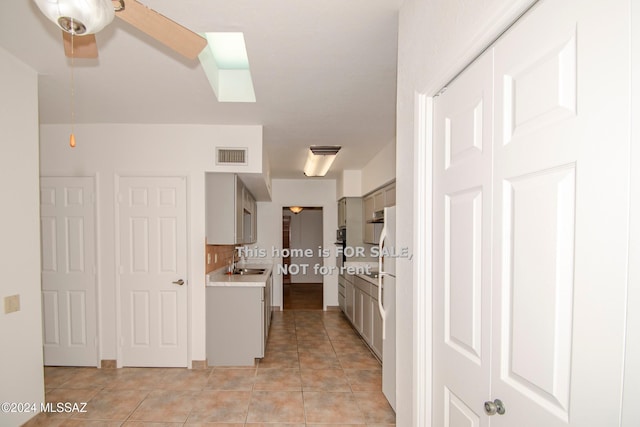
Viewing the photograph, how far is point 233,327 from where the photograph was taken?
3695 millimetres

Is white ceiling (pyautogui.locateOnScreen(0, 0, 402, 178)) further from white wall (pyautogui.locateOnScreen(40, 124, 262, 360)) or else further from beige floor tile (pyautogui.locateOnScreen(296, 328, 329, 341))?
beige floor tile (pyautogui.locateOnScreen(296, 328, 329, 341))

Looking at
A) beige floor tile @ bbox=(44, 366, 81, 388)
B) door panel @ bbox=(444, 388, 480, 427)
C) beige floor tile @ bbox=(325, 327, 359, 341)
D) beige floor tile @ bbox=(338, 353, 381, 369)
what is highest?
door panel @ bbox=(444, 388, 480, 427)

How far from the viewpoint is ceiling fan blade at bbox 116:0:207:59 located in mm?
1304

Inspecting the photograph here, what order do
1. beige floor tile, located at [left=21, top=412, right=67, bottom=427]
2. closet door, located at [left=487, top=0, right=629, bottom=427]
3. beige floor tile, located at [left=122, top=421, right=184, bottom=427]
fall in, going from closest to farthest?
closet door, located at [left=487, top=0, right=629, bottom=427] → beige floor tile, located at [left=21, top=412, right=67, bottom=427] → beige floor tile, located at [left=122, top=421, right=184, bottom=427]

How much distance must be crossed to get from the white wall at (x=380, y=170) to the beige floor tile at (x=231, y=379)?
2810 millimetres

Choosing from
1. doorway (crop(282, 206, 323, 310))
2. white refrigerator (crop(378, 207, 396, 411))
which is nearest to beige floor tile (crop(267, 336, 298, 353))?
white refrigerator (crop(378, 207, 396, 411))

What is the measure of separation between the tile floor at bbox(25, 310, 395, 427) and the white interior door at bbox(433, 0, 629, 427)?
1817 millimetres

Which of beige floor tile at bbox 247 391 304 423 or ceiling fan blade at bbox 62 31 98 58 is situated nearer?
ceiling fan blade at bbox 62 31 98 58

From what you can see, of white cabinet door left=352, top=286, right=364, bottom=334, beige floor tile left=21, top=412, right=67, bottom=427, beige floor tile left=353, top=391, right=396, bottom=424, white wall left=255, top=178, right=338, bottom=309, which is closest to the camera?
beige floor tile left=21, top=412, right=67, bottom=427

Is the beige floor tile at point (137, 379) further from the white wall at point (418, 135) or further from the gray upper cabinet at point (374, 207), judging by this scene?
the gray upper cabinet at point (374, 207)

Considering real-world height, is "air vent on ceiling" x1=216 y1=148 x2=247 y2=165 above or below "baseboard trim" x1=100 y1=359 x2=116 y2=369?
above

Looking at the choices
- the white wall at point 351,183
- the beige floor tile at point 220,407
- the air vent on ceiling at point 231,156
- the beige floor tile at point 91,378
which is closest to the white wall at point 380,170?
the white wall at point 351,183

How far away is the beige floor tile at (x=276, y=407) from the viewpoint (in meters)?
2.66

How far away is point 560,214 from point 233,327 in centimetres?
353
